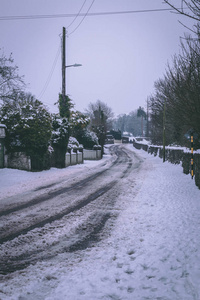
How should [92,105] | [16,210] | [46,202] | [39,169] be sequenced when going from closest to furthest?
[16,210]
[46,202]
[39,169]
[92,105]

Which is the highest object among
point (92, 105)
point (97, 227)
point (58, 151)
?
point (92, 105)

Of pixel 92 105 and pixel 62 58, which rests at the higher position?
pixel 92 105

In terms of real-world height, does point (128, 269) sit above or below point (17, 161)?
below

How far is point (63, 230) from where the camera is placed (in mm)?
4766

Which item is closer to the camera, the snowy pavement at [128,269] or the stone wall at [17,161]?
the snowy pavement at [128,269]

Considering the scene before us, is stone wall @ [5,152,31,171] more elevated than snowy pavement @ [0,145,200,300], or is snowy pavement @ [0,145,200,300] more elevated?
stone wall @ [5,152,31,171]

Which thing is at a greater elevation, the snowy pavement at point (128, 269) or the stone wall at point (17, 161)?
the stone wall at point (17, 161)

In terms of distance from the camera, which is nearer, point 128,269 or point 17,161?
point 128,269

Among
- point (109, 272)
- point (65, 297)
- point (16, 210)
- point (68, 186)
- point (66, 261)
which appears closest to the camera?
point (65, 297)

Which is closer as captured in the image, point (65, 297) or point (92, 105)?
point (65, 297)

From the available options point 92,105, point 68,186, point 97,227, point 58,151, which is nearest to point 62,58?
point 58,151

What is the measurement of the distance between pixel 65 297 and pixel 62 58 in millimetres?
17122

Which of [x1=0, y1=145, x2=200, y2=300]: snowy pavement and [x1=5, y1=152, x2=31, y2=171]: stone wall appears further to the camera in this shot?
[x1=5, y1=152, x2=31, y2=171]: stone wall

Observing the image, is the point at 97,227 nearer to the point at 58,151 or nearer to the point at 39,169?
the point at 39,169
